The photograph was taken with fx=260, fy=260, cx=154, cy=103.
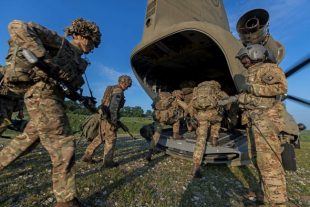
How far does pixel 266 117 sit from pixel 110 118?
341 centimetres

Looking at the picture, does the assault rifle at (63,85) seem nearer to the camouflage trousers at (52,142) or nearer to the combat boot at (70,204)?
the camouflage trousers at (52,142)

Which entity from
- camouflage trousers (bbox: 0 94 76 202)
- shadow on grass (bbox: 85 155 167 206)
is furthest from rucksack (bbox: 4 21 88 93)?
shadow on grass (bbox: 85 155 167 206)

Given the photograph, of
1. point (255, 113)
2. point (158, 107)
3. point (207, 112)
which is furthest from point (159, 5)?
point (255, 113)

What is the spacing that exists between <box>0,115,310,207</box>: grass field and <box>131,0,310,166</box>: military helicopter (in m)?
0.71

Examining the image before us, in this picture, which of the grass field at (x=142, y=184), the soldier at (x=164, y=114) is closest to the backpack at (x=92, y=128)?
the grass field at (x=142, y=184)

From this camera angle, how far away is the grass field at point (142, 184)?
4043 mm

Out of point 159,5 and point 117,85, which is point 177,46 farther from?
point 117,85

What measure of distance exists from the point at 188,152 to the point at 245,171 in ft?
5.21

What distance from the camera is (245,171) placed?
6535mm

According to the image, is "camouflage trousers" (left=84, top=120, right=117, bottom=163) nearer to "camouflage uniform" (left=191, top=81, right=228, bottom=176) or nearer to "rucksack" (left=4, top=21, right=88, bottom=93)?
"camouflage uniform" (left=191, top=81, right=228, bottom=176)

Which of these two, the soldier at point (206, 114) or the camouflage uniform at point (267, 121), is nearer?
the camouflage uniform at point (267, 121)

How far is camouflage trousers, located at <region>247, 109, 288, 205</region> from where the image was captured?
3.80 meters

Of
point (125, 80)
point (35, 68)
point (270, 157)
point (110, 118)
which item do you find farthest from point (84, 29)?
point (270, 157)

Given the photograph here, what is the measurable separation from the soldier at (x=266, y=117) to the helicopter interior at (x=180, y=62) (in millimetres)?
3245
